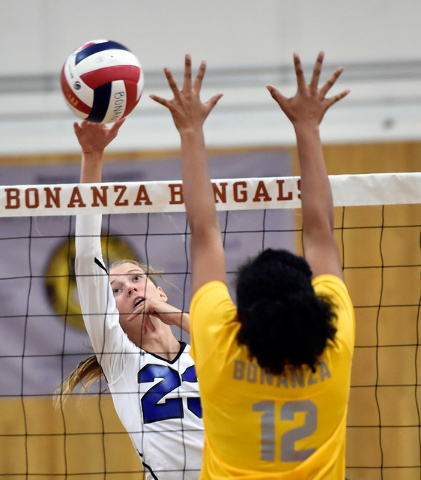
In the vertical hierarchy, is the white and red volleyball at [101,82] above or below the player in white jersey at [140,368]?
above

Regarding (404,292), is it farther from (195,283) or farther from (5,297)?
(195,283)

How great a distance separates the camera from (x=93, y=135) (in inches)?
113

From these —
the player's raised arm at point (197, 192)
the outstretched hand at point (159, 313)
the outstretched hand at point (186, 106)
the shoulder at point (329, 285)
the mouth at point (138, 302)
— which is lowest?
the outstretched hand at point (159, 313)

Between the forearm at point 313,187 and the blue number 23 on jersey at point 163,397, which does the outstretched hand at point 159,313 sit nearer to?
the blue number 23 on jersey at point 163,397

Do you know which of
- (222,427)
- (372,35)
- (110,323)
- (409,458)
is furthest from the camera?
(372,35)

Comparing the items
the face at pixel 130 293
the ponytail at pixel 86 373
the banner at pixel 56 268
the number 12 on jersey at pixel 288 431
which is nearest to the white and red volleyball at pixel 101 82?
the face at pixel 130 293

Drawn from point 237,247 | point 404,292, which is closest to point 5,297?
point 237,247

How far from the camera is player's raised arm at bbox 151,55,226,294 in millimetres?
1646

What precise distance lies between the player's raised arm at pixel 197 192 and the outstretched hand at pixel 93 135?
112 cm

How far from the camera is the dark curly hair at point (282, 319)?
4.73 ft

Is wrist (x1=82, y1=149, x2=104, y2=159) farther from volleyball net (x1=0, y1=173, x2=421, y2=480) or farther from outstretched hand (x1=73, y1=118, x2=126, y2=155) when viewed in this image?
volleyball net (x1=0, y1=173, x2=421, y2=480)

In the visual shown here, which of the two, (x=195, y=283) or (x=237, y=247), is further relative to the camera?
(x=237, y=247)

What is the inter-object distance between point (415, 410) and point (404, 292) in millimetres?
979

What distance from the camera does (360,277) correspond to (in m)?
5.38
